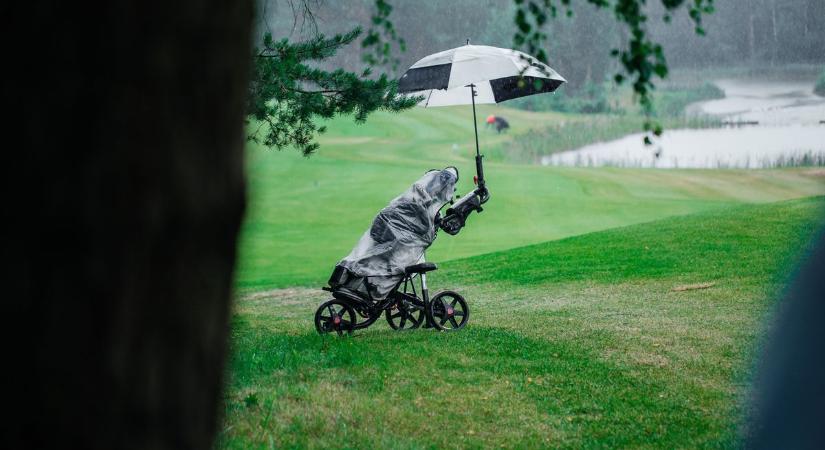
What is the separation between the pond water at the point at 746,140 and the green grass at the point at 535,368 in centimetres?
1188

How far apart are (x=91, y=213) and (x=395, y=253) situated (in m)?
5.62

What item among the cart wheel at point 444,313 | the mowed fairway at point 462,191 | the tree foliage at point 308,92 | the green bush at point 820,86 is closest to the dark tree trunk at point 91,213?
the cart wheel at point 444,313

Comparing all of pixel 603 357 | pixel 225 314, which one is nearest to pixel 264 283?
pixel 603 357

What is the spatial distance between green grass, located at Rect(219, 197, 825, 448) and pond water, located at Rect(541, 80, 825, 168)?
11.9 meters

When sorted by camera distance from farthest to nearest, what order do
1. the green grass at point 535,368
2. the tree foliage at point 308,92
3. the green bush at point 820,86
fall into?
the green bush at point 820,86 < the tree foliage at point 308,92 < the green grass at point 535,368

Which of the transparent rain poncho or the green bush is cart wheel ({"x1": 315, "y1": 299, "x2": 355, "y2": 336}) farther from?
the green bush

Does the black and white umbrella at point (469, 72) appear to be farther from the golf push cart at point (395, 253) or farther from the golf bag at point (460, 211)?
the golf push cart at point (395, 253)

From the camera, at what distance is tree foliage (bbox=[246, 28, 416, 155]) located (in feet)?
25.1

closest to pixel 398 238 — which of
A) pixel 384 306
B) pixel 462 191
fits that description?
pixel 384 306

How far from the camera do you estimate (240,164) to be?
4.42ft

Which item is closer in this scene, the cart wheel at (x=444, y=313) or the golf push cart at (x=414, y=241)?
the golf push cart at (x=414, y=241)

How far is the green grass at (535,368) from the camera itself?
432cm

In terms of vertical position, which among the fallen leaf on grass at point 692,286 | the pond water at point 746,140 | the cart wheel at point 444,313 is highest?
the pond water at point 746,140

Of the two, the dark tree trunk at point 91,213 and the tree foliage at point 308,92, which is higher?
the tree foliage at point 308,92
